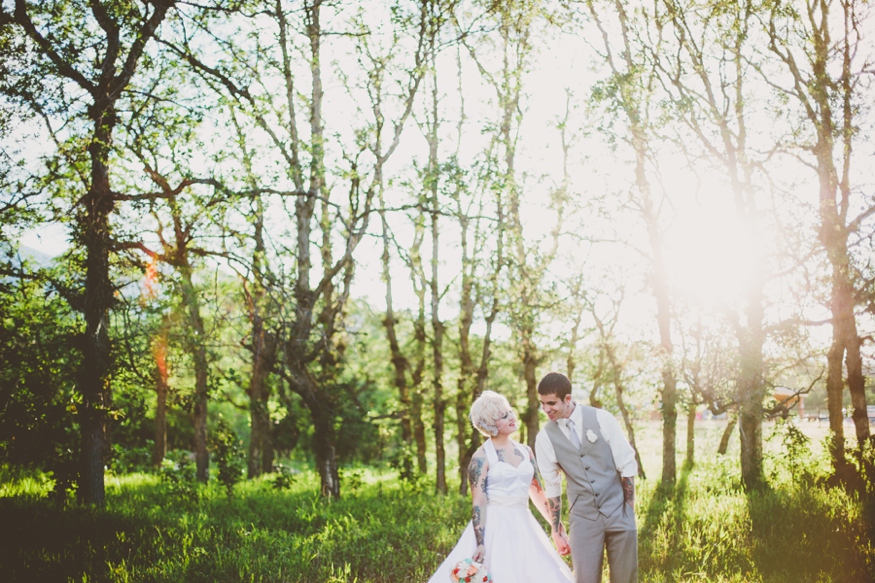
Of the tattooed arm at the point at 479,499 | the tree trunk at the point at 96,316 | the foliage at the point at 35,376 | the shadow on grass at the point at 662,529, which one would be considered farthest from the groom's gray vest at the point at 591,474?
the foliage at the point at 35,376

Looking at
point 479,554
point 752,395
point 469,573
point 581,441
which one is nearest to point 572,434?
point 581,441

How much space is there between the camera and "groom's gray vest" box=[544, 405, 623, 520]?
A: 15.0 feet

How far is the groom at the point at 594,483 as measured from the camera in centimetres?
453

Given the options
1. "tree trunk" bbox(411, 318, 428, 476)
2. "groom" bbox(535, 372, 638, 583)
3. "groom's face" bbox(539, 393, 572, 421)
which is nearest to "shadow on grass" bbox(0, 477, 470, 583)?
"groom" bbox(535, 372, 638, 583)

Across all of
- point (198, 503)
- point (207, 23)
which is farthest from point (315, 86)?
point (198, 503)

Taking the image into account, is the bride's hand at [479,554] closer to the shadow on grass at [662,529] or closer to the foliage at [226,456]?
the shadow on grass at [662,529]

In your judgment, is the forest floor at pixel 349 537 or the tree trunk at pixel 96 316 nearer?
the forest floor at pixel 349 537

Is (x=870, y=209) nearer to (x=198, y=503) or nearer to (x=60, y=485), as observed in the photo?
(x=198, y=503)

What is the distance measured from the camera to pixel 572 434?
4699 mm

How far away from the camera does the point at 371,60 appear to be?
12703 mm

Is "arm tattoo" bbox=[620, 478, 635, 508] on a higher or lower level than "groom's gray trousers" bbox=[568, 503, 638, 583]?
higher

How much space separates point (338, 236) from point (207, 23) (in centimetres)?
698

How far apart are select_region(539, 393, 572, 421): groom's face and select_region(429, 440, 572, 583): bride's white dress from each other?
60cm

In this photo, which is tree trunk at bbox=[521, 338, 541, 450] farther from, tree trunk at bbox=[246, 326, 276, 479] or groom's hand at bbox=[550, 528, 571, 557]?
groom's hand at bbox=[550, 528, 571, 557]
